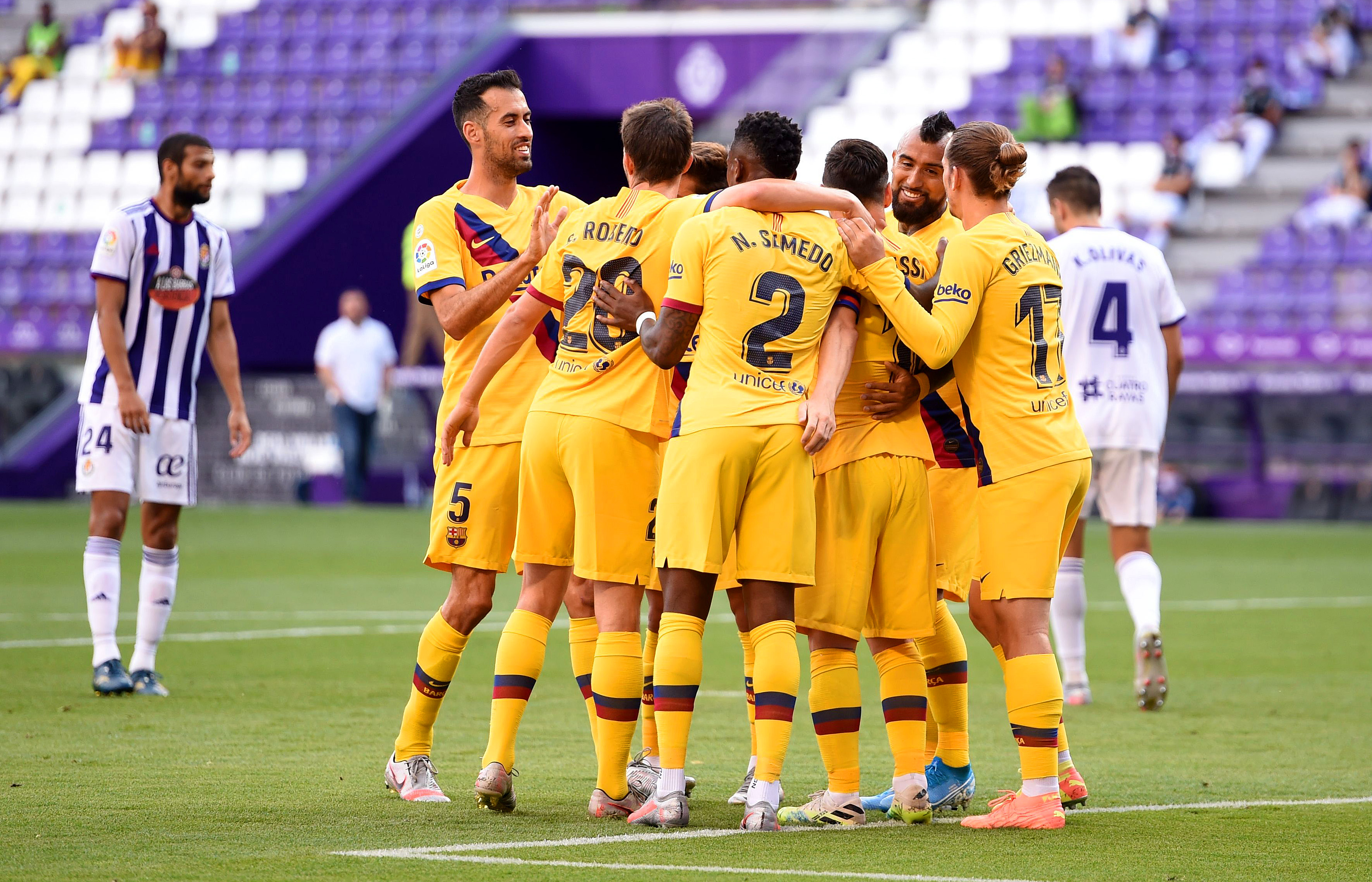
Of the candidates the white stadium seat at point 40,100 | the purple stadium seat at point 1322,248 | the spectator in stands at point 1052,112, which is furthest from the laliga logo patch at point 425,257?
the white stadium seat at point 40,100

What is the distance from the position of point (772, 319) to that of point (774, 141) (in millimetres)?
537

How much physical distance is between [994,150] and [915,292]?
0.48 metres

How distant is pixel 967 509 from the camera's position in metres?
5.85

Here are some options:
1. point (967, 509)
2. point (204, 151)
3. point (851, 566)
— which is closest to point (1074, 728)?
point (967, 509)

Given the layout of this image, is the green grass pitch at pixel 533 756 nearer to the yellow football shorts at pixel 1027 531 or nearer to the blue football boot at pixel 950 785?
the blue football boot at pixel 950 785

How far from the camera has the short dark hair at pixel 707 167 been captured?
242 inches

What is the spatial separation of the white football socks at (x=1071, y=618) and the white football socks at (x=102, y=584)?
13.7ft

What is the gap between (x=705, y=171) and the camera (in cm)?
616

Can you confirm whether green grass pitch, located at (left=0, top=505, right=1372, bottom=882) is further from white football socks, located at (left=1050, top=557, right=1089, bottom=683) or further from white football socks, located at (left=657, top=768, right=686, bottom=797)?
white football socks, located at (left=1050, top=557, right=1089, bottom=683)

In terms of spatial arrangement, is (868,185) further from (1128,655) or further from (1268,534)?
(1268,534)

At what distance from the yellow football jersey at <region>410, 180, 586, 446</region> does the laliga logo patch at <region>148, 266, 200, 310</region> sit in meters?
2.71

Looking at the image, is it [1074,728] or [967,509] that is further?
[1074,728]

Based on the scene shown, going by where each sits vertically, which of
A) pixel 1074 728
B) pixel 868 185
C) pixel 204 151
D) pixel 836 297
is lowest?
pixel 1074 728

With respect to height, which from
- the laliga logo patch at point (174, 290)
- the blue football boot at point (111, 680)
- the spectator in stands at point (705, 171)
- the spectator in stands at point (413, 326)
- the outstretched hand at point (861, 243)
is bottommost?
the blue football boot at point (111, 680)
